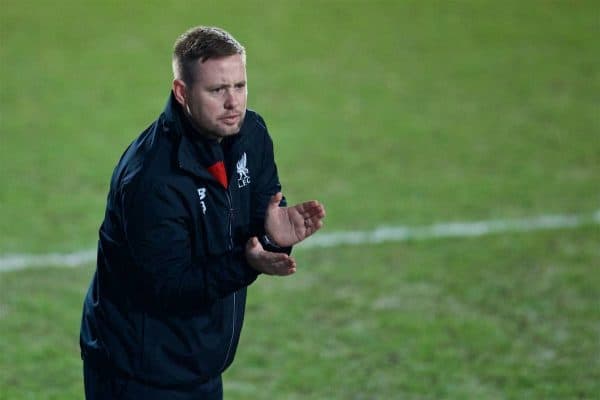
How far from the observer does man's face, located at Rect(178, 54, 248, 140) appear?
3.66 meters

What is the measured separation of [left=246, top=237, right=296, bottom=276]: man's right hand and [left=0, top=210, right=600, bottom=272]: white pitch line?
4.09 meters

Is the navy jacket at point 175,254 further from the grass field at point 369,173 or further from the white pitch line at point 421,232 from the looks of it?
the white pitch line at point 421,232

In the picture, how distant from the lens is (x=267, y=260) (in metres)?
3.67

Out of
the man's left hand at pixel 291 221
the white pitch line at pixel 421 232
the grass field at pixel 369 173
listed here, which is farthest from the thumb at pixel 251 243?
the white pitch line at pixel 421 232

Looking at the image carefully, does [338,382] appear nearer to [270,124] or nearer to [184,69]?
[184,69]

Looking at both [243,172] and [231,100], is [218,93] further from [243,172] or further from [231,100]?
[243,172]

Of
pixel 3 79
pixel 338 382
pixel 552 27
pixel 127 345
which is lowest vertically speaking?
pixel 338 382

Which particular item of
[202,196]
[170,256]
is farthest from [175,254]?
[202,196]

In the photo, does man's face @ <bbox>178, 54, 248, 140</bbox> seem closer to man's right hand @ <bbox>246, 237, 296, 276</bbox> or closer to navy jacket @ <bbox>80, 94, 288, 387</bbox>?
navy jacket @ <bbox>80, 94, 288, 387</bbox>

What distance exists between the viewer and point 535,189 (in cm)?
880

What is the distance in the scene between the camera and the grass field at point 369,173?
21.0ft

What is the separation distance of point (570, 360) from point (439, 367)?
69 centimetres

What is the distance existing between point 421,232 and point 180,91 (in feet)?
14.9

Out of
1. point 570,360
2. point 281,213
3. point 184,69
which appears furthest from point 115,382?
point 570,360
